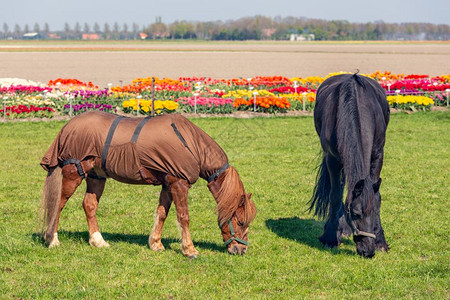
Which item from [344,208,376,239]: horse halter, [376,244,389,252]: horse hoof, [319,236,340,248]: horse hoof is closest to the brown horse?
[344,208,376,239]: horse halter

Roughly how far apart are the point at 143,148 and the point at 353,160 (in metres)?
2.48

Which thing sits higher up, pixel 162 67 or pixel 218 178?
pixel 218 178

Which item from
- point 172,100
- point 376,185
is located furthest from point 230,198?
point 172,100

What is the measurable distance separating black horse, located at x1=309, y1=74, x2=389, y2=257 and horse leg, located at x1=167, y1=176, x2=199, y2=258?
190cm

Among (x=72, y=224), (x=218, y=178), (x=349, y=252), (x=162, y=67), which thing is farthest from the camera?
(x=162, y=67)

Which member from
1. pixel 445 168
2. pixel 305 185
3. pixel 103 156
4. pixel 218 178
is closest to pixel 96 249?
pixel 103 156

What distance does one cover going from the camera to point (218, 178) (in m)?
7.68

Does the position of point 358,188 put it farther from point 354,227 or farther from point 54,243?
point 54,243

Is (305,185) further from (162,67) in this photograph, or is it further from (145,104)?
(162,67)

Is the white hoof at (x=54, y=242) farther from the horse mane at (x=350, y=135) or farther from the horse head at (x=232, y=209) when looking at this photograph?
the horse mane at (x=350, y=135)

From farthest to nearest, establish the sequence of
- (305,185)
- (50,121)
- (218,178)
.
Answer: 1. (50,121)
2. (305,185)
3. (218,178)

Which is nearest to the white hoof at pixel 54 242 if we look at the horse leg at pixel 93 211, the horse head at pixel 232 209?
the horse leg at pixel 93 211

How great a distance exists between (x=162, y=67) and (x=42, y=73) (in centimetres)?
1059

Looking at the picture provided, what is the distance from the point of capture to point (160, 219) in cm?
796
